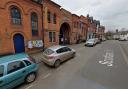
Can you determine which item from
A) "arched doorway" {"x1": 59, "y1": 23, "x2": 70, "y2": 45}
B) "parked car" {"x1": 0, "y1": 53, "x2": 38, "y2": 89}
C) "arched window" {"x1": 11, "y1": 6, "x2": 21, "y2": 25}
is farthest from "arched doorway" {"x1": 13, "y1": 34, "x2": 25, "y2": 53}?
"arched doorway" {"x1": 59, "y1": 23, "x2": 70, "y2": 45}

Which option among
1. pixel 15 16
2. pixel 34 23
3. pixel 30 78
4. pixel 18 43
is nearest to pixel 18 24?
pixel 15 16

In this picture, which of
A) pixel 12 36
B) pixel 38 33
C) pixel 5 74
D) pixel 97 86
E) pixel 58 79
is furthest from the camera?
pixel 38 33

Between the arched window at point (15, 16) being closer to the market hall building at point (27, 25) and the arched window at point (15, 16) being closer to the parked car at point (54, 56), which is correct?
the market hall building at point (27, 25)

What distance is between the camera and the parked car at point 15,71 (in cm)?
547

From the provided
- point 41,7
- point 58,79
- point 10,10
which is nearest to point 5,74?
point 58,79

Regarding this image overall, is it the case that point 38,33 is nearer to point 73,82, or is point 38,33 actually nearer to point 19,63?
point 19,63

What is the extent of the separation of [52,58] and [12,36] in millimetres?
5920

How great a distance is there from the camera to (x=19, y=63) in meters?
6.27

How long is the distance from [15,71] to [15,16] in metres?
8.44

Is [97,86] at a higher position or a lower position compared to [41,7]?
lower

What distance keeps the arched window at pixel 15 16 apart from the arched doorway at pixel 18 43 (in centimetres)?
156

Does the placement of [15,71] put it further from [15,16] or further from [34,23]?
[34,23]

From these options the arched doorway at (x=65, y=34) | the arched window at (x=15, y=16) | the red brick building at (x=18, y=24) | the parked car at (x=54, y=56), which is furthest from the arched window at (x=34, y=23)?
the arched doorway at (x=65, y=34)

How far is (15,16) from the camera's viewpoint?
482 inches
